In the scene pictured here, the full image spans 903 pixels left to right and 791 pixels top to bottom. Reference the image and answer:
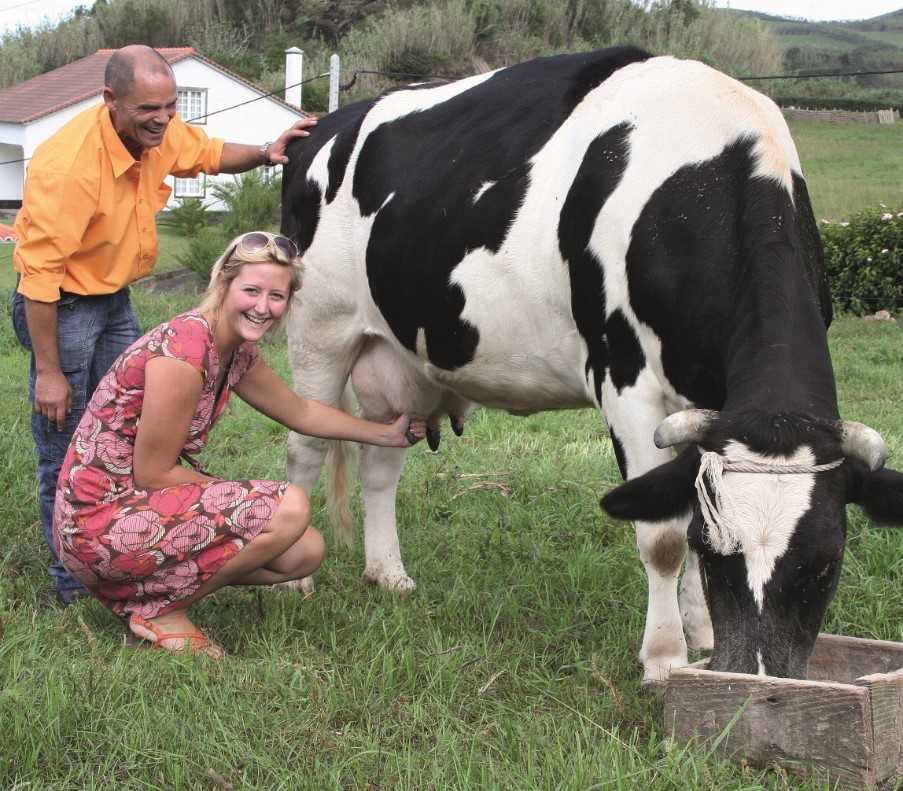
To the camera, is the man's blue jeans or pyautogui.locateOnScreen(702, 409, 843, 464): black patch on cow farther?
the man's blue jeans

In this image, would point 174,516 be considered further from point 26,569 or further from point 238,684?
point 26,569

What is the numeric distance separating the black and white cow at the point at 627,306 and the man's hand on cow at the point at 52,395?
4.11ft

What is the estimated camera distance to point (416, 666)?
414cm

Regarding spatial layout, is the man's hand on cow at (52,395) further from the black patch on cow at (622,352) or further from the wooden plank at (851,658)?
the wooden plank at (851,658)

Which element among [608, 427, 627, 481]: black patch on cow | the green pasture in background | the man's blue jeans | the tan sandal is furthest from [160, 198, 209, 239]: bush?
[608, 427, 627, 481]: black patch on cow

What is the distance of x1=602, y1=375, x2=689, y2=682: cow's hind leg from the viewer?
158 inches

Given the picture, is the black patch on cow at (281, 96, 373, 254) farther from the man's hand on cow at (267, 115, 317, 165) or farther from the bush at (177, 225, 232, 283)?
the bush at (177, 225, 232, 283)

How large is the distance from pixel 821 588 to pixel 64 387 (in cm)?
305

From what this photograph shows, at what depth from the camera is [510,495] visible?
6.50 meters

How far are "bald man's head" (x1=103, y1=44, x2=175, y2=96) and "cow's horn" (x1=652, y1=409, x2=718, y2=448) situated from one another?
8.16 ft

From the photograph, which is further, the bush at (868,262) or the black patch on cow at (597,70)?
the bush at (868,262)

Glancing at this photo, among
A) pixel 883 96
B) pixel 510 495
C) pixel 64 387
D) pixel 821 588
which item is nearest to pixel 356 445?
pixel 510 495

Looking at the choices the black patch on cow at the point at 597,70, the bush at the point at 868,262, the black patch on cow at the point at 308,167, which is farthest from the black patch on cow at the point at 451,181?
the bush at the point at 868,262

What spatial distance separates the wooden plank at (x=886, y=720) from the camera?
120 inches
